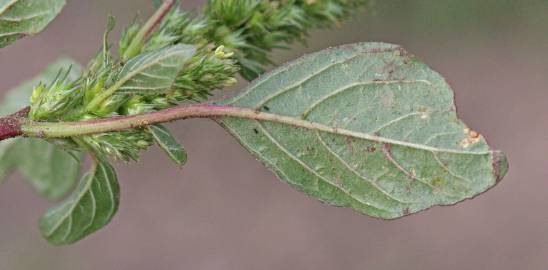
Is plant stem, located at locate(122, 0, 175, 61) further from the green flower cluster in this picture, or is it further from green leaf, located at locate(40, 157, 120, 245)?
green leaf, located at locate(40, 157, 120, 245)

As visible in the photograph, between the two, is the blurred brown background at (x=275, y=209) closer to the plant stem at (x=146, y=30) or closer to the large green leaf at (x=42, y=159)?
the large green leaf at (x=42, y=159)

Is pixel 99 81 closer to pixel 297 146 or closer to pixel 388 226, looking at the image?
pixel 297 146

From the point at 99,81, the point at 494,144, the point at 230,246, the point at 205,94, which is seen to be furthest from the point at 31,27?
the point at 494,144

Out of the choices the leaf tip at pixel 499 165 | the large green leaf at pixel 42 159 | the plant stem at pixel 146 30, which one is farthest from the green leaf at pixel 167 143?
the large green leaf at pixel 42 159

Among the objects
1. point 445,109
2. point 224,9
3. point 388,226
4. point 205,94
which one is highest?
point 224,9

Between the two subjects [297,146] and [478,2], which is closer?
[297,146]

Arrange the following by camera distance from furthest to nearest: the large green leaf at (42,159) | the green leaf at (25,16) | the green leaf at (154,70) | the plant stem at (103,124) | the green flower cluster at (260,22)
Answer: the large green leaf at (42,159) < the green flower cluster at (260,22) < the green leaf at (25,16) < the plant stem at (103,124) < the green leaf at (154,70)
